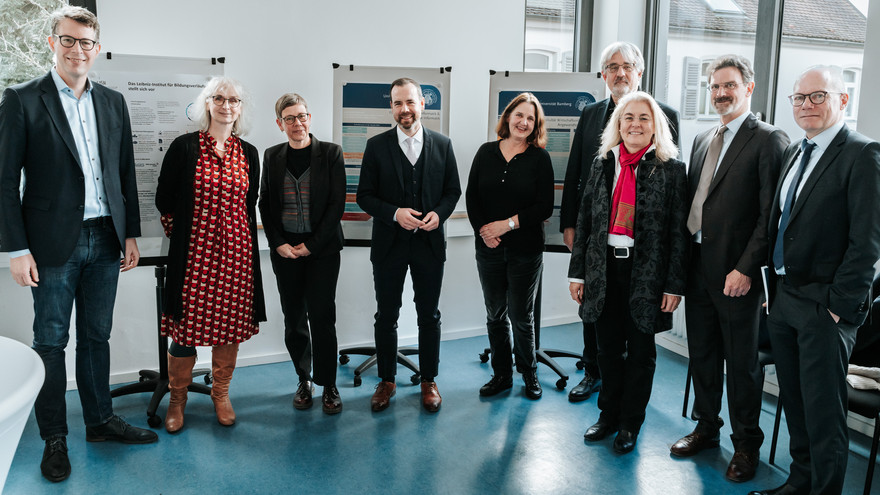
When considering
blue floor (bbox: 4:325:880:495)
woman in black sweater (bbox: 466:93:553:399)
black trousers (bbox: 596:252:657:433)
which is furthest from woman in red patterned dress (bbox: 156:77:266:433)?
black trousers (bbox: 596:252:657:433)

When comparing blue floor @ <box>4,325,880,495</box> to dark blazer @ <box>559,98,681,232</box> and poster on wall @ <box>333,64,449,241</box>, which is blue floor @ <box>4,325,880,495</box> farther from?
poster on wall @ <box>333,64,449,241</box>

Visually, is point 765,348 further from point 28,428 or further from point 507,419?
point 28,428

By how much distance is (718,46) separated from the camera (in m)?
4.10

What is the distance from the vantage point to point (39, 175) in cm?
252

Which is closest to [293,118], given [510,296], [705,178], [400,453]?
[510,296]

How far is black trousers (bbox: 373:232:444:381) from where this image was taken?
3188 millimetres

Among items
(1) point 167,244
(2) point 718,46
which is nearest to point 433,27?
(2) point 718,46

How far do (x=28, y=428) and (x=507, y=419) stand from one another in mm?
2318

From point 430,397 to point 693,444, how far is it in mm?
1305

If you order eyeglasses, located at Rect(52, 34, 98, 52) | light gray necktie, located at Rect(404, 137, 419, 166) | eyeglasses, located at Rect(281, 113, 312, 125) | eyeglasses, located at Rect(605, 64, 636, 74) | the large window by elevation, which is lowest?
light gray necktie, located at Rect(404, 137, 419, 166)

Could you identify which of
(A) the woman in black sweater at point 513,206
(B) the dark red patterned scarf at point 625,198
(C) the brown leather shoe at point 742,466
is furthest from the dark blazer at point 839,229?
(A) the woman in black sweater at point 513,206

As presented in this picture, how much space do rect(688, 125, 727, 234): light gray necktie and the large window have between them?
2262mm

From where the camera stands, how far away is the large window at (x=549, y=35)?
4.68m

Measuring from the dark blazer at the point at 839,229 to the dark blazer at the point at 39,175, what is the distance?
2781 millimetres
